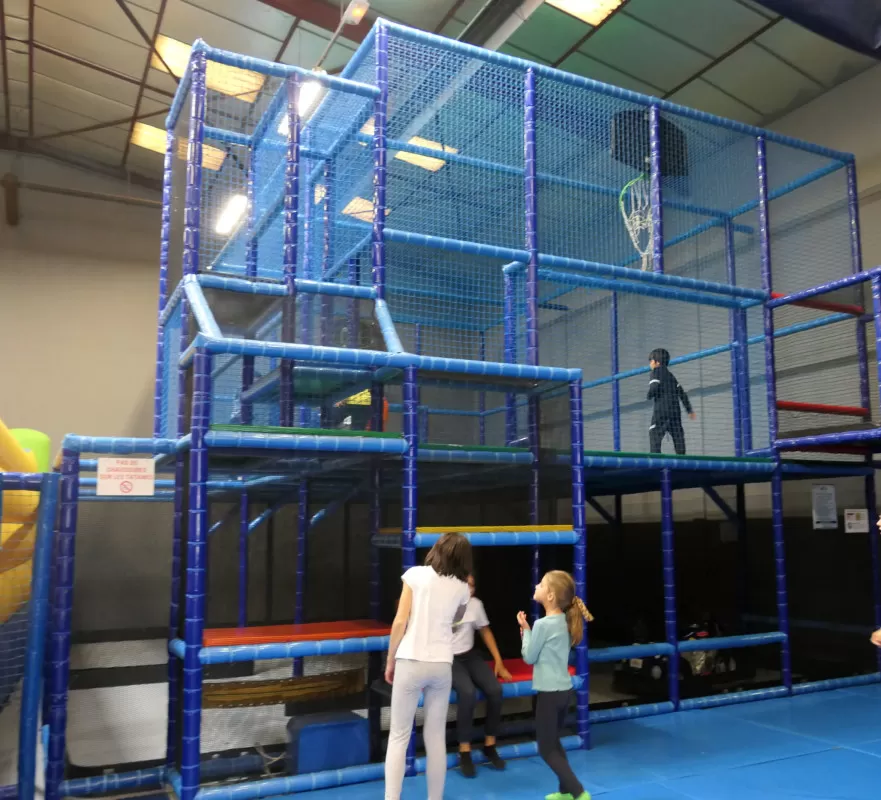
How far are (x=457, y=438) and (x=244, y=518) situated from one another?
393 centimetres

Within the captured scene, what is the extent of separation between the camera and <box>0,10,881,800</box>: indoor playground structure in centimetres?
427

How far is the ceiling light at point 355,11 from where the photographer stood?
23.3 ft

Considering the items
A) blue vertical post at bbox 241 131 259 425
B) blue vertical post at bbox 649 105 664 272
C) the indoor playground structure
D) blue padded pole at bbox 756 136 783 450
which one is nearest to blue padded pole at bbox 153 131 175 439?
the indoor playground structure

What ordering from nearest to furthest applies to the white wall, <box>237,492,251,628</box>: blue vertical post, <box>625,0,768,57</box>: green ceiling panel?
<box>237,492,251,628</box>: blue vertical post → <box>625,0,768,57</box>: green ceiling panel → the white wall

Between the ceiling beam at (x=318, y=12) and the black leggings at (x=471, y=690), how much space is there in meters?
6.51

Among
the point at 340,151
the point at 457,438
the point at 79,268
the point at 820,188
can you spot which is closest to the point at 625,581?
the point at 457,438

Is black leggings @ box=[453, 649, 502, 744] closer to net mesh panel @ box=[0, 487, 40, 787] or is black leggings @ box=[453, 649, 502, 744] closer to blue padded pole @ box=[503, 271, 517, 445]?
blue padded pole @ box=[503, 271, 517, 445]

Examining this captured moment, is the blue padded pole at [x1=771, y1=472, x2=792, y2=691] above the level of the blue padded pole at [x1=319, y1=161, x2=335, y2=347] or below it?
below

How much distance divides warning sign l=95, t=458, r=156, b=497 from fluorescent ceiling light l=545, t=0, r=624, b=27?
575 centimetres

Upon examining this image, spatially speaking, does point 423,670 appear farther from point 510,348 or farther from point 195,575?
point 510,348

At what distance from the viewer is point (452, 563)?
3605 millimetres

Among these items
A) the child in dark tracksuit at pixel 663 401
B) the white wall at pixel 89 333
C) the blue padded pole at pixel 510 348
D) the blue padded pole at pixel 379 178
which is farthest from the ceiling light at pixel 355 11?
the white wall at pixel 89 333

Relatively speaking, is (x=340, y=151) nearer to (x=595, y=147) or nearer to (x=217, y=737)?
(x=595, y=147)

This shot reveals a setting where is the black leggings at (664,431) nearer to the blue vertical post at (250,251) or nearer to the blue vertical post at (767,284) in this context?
the blue vertical post at (767,284)
